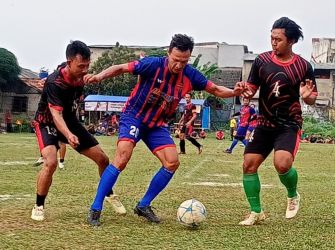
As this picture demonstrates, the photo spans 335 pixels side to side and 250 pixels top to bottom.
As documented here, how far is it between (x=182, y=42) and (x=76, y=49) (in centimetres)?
114

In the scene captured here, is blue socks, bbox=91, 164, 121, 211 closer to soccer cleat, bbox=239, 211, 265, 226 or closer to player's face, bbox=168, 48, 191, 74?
player's face, bbox=168, 48, 191, 74

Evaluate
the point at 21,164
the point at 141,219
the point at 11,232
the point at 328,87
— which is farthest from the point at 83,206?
the point at 328,87

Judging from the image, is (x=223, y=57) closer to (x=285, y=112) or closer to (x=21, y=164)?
(x=21, y=164)

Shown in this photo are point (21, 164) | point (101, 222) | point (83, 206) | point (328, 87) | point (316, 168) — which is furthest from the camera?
point (328, 87)

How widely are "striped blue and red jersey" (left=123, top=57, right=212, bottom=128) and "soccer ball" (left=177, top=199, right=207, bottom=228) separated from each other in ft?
3.34

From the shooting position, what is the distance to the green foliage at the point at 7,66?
43.8 metres

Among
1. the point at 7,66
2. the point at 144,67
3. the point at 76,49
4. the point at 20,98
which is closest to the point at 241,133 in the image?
the point at 144,67

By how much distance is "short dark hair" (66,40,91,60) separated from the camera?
6.27 metres

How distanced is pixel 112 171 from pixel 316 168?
30.7ft

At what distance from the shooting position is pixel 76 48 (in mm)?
6281

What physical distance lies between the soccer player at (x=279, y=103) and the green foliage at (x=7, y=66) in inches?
1557

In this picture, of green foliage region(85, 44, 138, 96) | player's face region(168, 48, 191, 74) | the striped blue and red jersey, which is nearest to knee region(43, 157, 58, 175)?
the striped blue and red jersey

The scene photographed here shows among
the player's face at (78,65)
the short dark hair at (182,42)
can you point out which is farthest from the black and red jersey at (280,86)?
the player's face at (78,65)

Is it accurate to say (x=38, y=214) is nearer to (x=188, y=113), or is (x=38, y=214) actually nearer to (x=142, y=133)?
(x=142, y=133)
